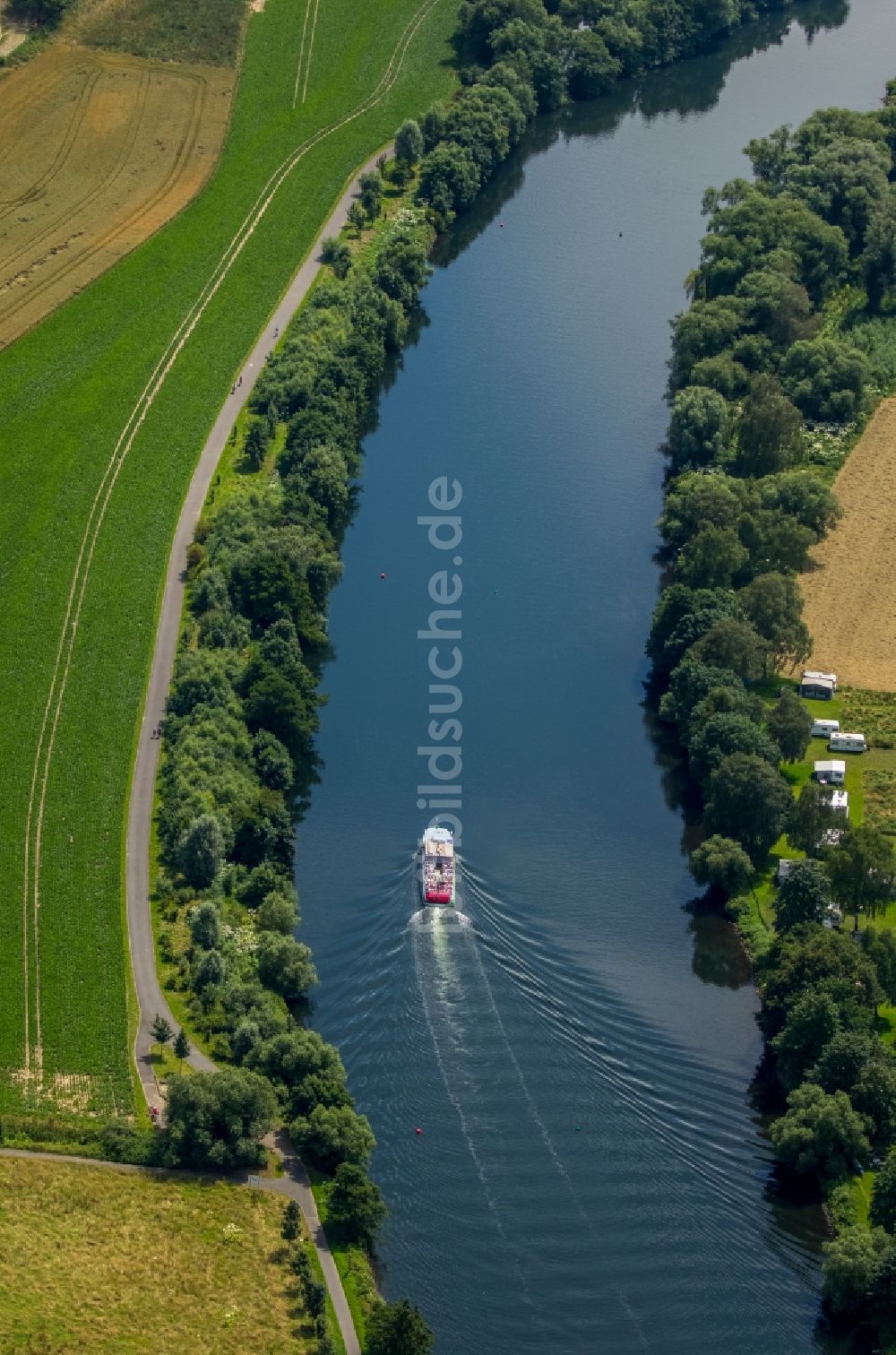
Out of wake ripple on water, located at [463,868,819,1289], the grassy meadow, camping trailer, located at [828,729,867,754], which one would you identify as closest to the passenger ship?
wake ripple on water, located at [463,868,819,1289]

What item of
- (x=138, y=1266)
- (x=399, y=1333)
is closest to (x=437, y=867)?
(x=138, y=1266)

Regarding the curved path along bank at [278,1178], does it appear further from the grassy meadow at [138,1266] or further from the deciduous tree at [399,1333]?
the deciduous tree at [399,1333]

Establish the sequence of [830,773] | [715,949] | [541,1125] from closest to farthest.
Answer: [541,1125] → [715,949] → [830,773]

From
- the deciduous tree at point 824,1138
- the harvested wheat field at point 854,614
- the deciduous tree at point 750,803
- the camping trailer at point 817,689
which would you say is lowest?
the deciduous tree at point 824,1138

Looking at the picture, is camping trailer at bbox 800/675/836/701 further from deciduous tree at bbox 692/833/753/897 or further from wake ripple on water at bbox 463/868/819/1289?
wake ripple on water at bbox 463/868/819/1289

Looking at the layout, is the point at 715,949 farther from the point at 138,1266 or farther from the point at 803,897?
the point at 138,1266

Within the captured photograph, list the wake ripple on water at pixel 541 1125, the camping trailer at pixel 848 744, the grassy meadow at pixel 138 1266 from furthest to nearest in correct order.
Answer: the camping trailer at pixel 848 744, the wake ripple on water at pixel 541 1125, the grassy meadow at pixel 138 1266

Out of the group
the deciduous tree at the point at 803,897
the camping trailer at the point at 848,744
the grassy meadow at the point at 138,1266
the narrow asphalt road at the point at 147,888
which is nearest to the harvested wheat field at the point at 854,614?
Result: the camping trailer at the point at 848,744
